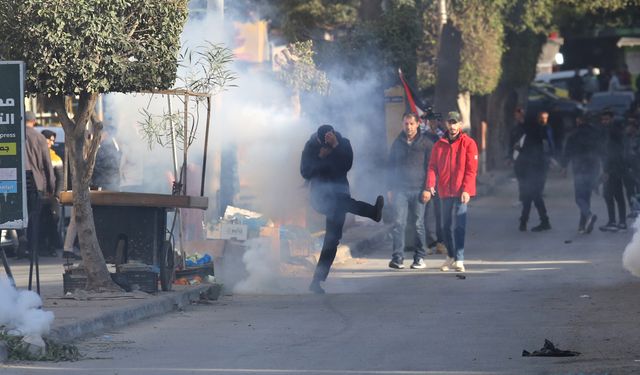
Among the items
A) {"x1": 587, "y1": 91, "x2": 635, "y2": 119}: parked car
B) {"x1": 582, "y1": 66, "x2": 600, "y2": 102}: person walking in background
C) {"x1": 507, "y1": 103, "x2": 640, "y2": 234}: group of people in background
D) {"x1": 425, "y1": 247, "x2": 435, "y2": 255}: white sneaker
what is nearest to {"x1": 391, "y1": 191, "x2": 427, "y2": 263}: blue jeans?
{"x1": 425, "y1": 247, "x2": 435, "y2": 255}: white sneaker

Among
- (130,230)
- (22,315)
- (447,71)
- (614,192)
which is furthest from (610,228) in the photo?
(22,315)

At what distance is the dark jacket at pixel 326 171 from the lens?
13.1 m

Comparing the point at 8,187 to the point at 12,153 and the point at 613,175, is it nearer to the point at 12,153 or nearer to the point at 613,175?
the point at 12,153

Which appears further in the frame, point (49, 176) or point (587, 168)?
point (587, 168)

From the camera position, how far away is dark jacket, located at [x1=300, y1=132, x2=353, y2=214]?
13.1m

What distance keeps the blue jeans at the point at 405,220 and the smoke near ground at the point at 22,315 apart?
683cm

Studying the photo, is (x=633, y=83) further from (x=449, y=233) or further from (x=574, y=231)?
(x=449, y=233)

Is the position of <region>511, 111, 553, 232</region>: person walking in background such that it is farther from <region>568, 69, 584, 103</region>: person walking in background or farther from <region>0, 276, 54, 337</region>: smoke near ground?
<region>568, 69, 584, 103</region>: person walking in background

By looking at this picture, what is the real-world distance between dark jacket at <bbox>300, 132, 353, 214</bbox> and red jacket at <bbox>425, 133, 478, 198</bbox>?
82.4 inches

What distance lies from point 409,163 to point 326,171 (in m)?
2.75

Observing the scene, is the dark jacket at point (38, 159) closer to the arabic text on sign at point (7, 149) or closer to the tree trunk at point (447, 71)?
the arabic text on sign at point (7, 149)

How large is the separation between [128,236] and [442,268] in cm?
425

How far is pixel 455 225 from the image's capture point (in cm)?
1484

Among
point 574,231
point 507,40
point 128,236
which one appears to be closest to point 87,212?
point 128,236
